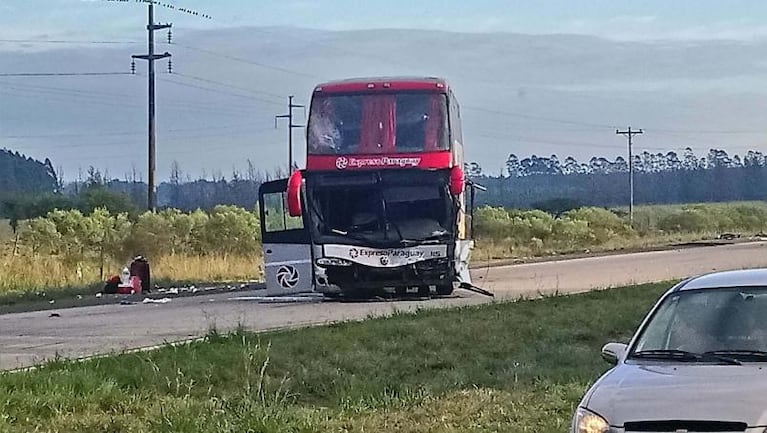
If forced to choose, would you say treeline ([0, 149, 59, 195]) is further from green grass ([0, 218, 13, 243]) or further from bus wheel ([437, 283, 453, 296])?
bus wheel ([437, 283, 453, 296])

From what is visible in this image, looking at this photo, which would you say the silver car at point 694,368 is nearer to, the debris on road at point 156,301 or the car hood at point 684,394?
the car hood at point 684,394

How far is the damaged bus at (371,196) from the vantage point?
25078mm

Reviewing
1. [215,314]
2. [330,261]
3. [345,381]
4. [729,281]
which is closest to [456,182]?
[330,261]

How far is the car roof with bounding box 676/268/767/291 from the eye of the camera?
29.1ft

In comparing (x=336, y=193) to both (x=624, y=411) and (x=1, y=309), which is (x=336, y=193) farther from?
(x=624, y=411)

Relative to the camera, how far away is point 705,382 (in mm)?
7453

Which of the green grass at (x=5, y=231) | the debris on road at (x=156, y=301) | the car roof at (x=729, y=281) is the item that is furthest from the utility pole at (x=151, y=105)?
the car roof at (x=729, y=281)

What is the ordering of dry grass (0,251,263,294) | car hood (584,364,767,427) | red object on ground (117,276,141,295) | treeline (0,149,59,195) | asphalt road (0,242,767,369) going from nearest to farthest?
1. car hood (584,364,767,427)
2. asphalt road (0,242,767,369)
3. red object on ground (117,276,141,295)
4. dry grass (0,251,263,294)
5. treeline (0,149,59,195)

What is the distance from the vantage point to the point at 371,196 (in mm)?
25500

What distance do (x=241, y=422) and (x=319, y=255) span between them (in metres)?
15.3

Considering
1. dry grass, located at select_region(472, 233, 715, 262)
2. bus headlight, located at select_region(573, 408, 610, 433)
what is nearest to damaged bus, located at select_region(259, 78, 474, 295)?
bus headlight, located at select_region(573, 408, 610, 433)

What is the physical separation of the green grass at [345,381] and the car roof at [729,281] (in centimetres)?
200

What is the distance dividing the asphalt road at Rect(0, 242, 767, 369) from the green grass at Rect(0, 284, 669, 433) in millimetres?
2168

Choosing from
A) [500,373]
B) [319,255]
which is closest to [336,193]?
[319,255]
